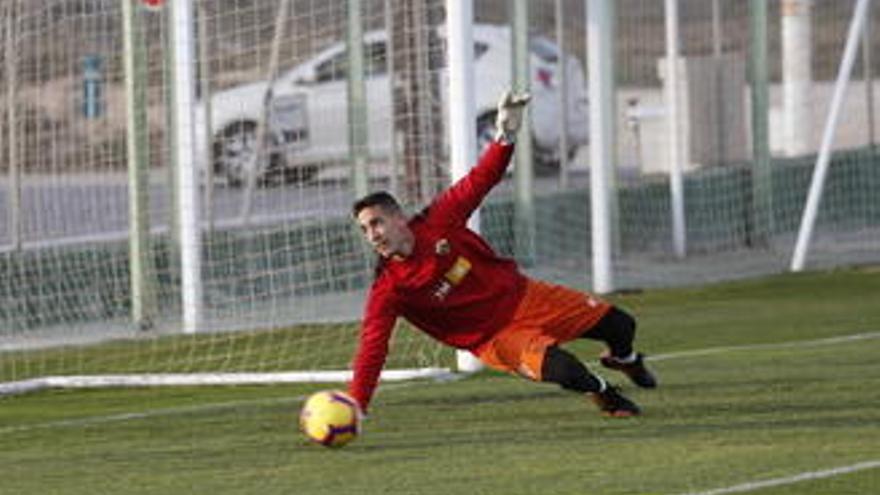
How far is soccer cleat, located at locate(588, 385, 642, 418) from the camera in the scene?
1278 centimetres

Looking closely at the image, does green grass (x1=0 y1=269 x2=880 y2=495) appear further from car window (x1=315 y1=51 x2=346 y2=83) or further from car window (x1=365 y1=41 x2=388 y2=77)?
car window (x1=315 y1=51 x2=346 y2=83)

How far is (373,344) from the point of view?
12.2 meters

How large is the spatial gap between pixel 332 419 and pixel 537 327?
134cm

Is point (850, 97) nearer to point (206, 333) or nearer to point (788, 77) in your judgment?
point (788, 77)

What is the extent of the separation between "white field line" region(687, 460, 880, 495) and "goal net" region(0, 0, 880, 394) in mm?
5079

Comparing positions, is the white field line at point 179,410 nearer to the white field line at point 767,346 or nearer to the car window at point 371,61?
the white field line at point 767,346

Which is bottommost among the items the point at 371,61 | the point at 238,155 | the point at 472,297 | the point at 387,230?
the point at 472,297

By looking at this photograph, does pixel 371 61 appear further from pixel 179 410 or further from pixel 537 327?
pixel 537 327

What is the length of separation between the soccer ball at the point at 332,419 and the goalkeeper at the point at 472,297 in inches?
7.3

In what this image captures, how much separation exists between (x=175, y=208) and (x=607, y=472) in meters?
9.33

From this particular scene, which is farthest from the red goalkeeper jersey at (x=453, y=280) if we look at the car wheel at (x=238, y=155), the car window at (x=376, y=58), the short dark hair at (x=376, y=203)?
the car wheel at (x=238, y=155)

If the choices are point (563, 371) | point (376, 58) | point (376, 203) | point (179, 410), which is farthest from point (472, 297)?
point (376, 58)

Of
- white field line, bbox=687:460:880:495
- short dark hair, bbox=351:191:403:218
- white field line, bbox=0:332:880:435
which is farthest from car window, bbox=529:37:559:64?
white field line, bbox=687:460:880:495

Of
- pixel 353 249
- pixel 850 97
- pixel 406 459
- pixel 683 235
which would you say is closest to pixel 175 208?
pixel 353 249
